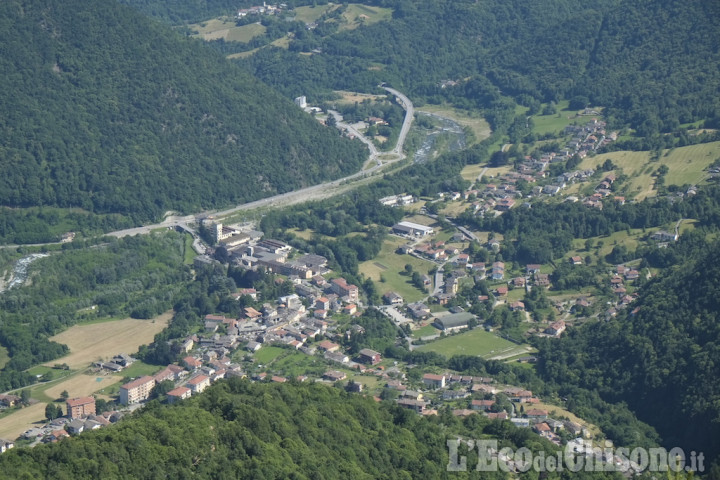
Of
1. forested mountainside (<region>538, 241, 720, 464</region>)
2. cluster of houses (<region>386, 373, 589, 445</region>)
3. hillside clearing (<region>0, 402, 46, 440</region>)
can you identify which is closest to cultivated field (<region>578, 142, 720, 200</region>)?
forested mountainside (<region>538, 241, 720, 464</region>)

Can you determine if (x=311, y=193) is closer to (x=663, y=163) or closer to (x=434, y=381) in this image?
(x=663, y=163)

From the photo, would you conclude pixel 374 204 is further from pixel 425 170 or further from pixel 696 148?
pixel 696 148

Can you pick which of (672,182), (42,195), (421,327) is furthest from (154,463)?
(672,182)

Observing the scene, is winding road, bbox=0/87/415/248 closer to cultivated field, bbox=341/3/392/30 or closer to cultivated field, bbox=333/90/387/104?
cultivated field, bbox=333/90/387/104

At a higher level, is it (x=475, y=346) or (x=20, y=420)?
(x=20, y=420)

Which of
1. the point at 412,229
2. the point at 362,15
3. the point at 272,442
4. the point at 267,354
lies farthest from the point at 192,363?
the point at 362,15
